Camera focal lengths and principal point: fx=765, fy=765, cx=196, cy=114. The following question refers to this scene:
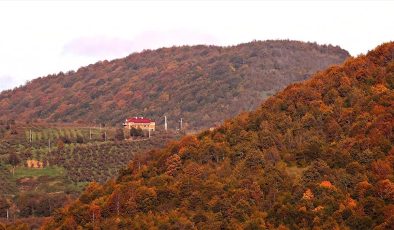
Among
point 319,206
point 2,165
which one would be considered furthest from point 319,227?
point 2,165

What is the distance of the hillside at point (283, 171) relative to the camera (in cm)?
7056

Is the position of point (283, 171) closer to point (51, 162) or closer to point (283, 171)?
point (283, 171)

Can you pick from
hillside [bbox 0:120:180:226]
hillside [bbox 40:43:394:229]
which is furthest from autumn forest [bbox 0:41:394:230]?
hillside [bbox 0:120:180:226]

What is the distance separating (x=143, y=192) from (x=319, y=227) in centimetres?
1963

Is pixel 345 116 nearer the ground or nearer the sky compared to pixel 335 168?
nearer the sky

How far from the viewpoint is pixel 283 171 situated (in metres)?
76.9

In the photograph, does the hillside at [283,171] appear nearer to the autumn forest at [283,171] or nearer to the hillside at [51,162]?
the autumn forest at [283,171]

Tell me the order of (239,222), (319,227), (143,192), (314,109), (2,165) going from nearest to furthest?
(319,227)
(239,222)
(143,192)
(314,109)
(2,165)

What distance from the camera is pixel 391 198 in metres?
68.6

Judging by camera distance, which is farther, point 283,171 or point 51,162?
point 51,162

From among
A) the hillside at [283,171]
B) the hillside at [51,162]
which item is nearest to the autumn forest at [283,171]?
the hillside at [283,171]

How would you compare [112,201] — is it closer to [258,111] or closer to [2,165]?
[258,111]

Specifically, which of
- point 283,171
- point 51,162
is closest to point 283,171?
point 283,171

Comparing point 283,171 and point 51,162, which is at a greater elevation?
point 283,171
